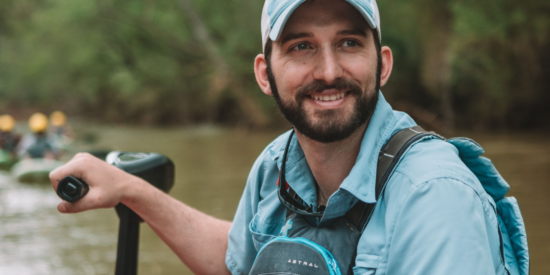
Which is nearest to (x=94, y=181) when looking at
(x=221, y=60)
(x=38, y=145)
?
(x=38, y=145)

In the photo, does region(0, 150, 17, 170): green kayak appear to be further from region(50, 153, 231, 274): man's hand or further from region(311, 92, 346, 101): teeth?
region(311, 92, 346, 101): teeth

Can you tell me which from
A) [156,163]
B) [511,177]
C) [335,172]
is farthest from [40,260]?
[511,177]

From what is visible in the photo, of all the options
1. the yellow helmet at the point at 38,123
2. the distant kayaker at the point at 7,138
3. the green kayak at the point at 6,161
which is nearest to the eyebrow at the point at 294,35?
the yellow helmet at the point at 38,123

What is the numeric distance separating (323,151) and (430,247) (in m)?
0.47

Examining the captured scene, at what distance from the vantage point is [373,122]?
1.40 metres

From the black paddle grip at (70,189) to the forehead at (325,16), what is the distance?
69 centimetres

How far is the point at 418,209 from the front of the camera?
1.12 meters

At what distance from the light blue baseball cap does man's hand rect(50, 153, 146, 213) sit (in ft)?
1.93

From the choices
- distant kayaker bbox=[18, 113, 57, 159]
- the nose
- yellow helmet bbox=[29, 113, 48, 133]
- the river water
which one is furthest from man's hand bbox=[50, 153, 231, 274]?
yellow helmet bbox=[29, 113, 48, 133]

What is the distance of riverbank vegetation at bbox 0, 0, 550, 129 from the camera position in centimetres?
1423

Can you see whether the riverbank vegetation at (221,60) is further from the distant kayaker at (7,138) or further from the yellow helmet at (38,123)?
the distant kayaker at (7,138)

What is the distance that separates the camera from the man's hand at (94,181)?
147 centimetres

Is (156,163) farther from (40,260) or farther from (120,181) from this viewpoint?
(40,260)

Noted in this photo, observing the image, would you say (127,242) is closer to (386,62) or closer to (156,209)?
(156,209)
